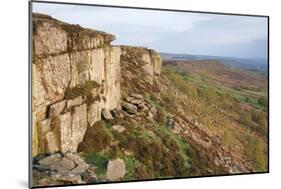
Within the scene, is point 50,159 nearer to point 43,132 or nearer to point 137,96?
point 43,132

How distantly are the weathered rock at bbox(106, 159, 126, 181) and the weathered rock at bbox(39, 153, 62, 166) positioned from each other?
38cm

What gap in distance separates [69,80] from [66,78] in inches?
1.1

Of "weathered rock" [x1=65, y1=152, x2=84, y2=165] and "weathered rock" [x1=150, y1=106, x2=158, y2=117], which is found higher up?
"weathered rock" [x1=150, y1=106, x2=158, y2=117]

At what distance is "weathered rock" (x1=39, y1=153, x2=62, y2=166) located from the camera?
3861 millimetres

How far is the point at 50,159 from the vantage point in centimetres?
388

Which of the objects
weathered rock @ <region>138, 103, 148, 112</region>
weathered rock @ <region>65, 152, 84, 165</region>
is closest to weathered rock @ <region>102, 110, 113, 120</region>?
weathered rock @ <region>138, 103, 148, 112</region>

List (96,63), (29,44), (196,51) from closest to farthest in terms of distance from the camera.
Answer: (29,44) < (96,63) < (196,51)

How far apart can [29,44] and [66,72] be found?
0.32m

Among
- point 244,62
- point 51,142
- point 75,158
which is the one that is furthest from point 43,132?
point 244,62

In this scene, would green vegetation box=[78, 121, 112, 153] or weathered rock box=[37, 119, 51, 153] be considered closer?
weathered rock box=[37, 119, 51, 153]

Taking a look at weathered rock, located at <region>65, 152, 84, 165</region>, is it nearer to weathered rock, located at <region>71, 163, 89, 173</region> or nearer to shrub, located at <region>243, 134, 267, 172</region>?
weathered rock, located at <region>71, 163, 89, 173</region>

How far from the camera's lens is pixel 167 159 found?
4246 mm
